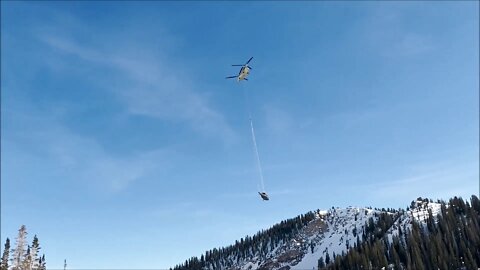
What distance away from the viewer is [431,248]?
15550 centimetres

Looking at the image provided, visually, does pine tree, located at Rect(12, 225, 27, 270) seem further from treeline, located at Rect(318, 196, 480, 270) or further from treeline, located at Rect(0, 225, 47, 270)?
treeline, located at Rect(318, 196, 480, 270)

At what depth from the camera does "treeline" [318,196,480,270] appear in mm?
145900

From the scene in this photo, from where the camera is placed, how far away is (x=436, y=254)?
494 ft

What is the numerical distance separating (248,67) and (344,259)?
14798 centimetres

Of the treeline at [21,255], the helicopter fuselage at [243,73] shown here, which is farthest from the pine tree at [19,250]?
the helicopter fuselage at [243,73]

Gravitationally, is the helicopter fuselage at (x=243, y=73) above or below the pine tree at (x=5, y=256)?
above

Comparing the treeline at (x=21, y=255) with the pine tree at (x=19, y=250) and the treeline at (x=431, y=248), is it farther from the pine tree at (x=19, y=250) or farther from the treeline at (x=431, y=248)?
the treeline at (x=431, y=248)

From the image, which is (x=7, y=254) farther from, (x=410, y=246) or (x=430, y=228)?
(x=430, y=228)

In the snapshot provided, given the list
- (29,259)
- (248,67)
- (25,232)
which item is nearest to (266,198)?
(248,67)

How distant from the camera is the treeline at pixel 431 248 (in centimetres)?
14590

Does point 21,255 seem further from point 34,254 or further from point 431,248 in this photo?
point 431,248

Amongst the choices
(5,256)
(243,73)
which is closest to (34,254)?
(5,256)

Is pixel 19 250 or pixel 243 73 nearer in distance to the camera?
pixel 243 73

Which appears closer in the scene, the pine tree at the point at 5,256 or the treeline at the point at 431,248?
the pine tree at the point at 5,256
